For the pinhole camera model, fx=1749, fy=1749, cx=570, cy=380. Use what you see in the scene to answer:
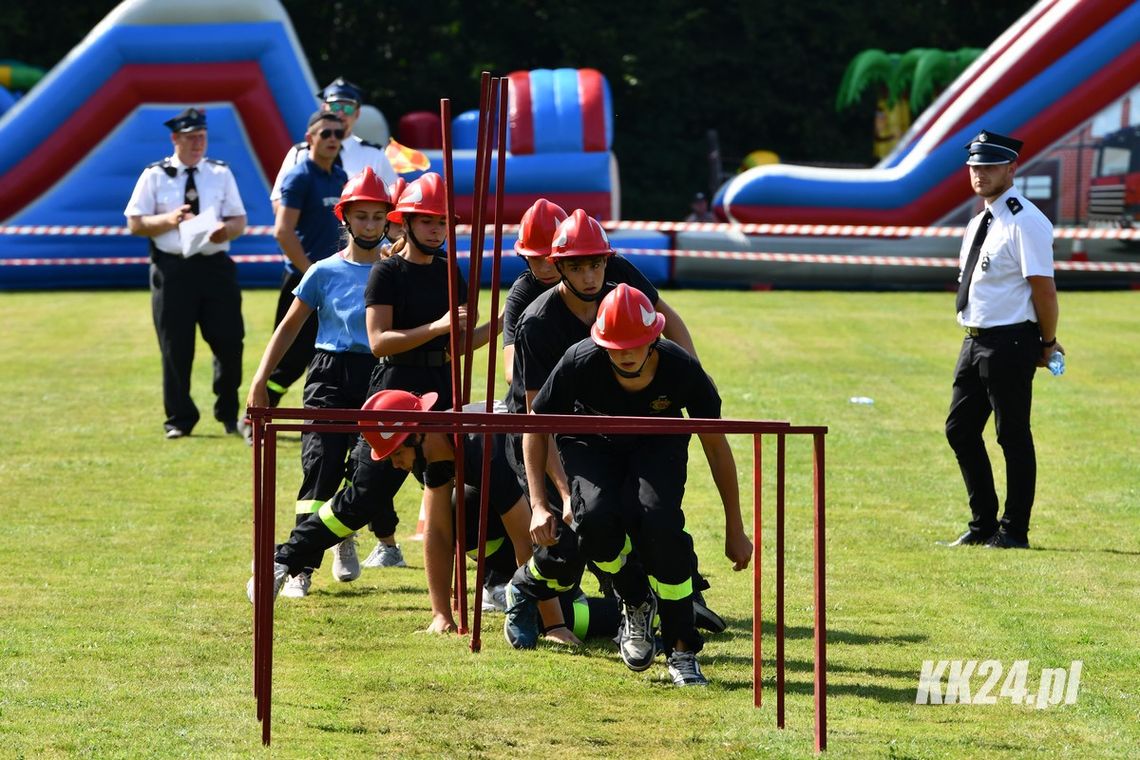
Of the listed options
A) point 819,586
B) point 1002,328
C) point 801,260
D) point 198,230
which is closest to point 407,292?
point 819,586

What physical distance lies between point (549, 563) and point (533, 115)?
16.7m

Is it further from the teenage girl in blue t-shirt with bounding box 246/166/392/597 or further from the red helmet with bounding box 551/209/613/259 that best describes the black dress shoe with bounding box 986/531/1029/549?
the red helmet with bounding box 551/209/613/259

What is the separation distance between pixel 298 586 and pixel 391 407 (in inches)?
63.9

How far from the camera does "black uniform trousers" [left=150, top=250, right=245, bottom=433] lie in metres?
11.7

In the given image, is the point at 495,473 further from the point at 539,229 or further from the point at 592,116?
the point at 592,116

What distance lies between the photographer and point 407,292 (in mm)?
7117

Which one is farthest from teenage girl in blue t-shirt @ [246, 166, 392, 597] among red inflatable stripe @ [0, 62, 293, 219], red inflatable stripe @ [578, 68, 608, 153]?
red inflatable stripe @ [578, 68, 608, 153]

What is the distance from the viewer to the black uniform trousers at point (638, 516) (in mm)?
5949

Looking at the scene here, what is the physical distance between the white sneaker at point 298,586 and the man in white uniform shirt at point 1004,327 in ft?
10.8

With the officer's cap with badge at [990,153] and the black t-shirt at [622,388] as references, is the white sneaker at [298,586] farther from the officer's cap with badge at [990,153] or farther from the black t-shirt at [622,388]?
the officer's cap with badge at [990,153]

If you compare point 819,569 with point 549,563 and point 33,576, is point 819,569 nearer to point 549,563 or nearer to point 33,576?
point 549,563

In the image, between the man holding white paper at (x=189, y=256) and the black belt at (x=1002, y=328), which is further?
the man holding white paper at (x=189, y=256)

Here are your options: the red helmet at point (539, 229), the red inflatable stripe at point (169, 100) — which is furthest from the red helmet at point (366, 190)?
the red inflatable stripe at point (169, 100)

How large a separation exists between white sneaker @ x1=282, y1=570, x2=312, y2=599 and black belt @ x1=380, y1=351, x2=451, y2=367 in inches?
43.0
